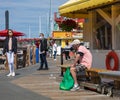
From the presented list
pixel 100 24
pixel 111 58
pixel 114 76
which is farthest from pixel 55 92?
pixel 100 24

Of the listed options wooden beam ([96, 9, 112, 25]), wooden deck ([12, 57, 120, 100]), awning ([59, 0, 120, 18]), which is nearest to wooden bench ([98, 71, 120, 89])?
wooden deck ([12, 57, 120, 100])

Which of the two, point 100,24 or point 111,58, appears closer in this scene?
point 111,58

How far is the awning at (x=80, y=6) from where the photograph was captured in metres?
13.2

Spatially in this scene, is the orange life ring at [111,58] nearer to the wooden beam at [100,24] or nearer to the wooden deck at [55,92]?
the wooden deck at [55,92]

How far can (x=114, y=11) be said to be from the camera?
14.0m

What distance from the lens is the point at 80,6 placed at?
1451 cm

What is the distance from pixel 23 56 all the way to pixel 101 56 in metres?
13.3

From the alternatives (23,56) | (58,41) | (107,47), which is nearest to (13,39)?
(107,47)

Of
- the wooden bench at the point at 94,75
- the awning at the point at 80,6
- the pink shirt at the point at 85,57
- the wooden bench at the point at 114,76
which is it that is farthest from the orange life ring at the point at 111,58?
the awning at the point at 80,6

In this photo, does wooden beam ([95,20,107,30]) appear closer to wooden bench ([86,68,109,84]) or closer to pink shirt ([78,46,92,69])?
pink shirt ([78,46,92,69])

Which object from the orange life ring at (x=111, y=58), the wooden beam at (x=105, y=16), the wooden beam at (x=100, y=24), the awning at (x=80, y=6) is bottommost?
the orange life ring at (x=111, y=58)

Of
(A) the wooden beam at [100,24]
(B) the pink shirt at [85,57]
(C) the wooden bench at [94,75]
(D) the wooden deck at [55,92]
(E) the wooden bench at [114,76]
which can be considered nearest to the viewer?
(E) the wooden bench at [114,76]

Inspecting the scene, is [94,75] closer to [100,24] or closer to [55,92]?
[55,92]

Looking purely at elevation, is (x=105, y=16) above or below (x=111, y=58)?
above
